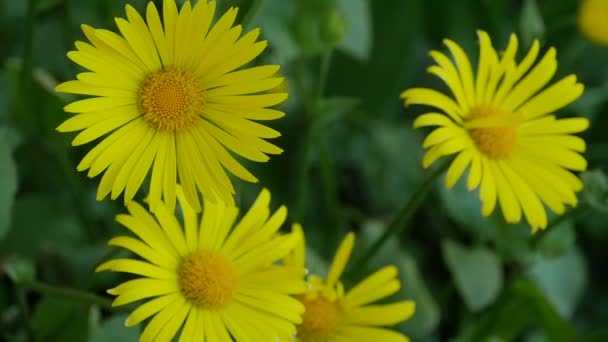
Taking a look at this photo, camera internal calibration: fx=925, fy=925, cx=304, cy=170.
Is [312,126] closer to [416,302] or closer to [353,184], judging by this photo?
[416,302]

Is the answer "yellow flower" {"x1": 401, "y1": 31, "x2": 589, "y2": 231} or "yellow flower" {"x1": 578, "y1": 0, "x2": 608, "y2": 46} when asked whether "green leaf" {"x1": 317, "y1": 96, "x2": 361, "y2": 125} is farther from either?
"yellow flower" {"x1": 578, "y1": 0, "x2": 608, "y2": 46}

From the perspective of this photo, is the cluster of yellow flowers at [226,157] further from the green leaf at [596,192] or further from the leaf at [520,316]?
the leaf at [520,316]

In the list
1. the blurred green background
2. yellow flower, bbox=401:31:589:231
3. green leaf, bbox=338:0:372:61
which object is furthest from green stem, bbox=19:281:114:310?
green leaf, bbox=338:0:372:61

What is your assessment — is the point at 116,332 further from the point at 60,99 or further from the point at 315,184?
the point at 315,184

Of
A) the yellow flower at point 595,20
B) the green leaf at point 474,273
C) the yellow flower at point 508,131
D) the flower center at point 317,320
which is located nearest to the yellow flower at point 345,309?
the flower center at point 317,320

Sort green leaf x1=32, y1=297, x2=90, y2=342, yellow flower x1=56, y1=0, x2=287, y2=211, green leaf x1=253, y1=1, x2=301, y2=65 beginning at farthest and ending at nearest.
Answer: green leaf x1=253, y1=1, x2=301, y2=65
green leaf x1=32, y1=297, x2=90, y2=342
yellow flower x1=56, y1=0, x2=287, y2=211

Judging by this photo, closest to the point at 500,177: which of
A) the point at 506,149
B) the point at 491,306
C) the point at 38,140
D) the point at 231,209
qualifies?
the point at 506,149
